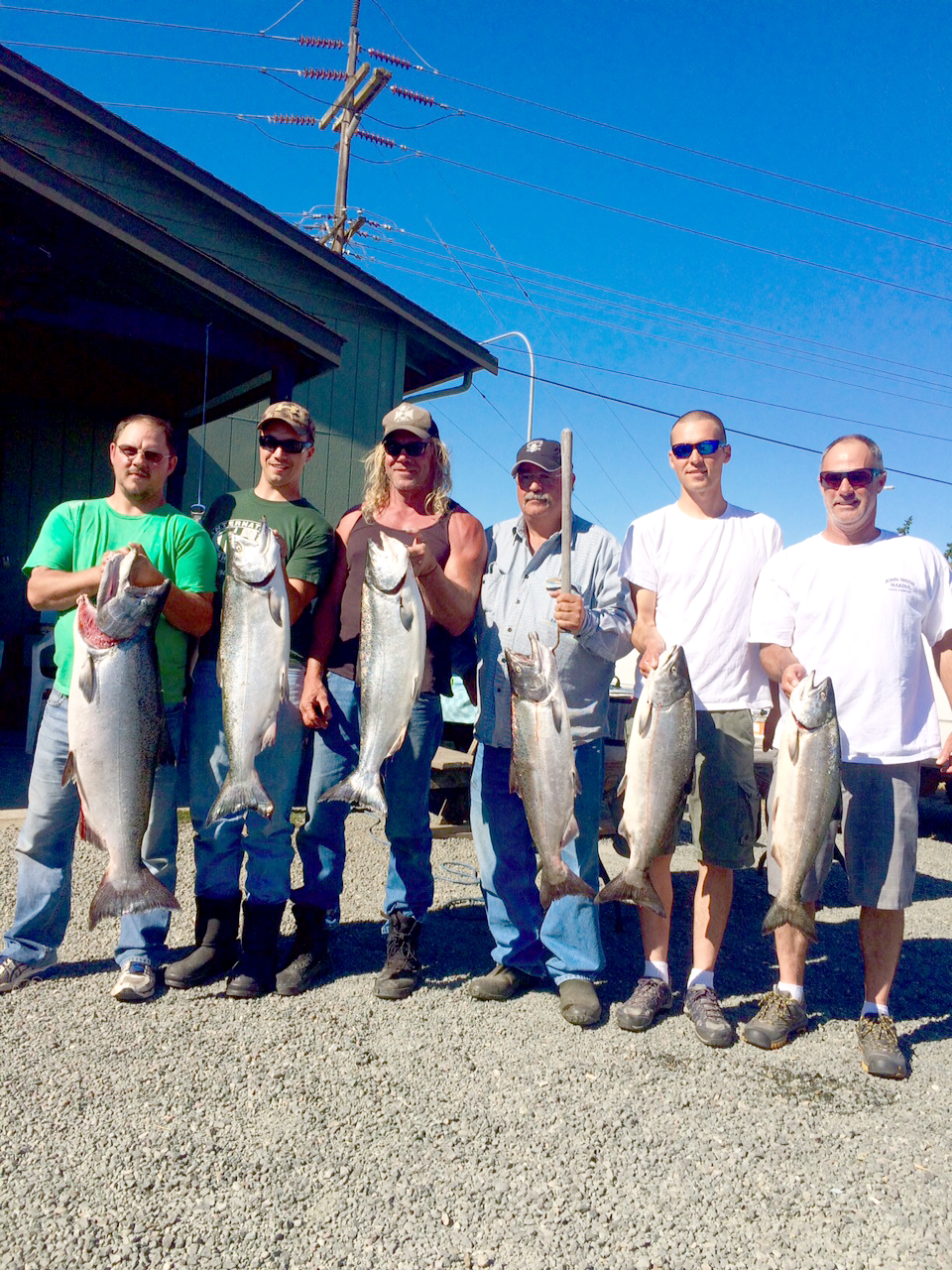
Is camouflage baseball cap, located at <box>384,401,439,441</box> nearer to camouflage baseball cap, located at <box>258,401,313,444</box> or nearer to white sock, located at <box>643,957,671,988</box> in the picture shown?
camouflage baseball cap, located at <box>258,401,313,444</box>

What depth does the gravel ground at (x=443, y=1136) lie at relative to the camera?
7.50 feet

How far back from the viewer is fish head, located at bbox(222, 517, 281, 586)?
3246 millimetres

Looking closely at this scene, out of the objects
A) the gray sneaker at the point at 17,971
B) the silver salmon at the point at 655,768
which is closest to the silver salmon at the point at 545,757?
the silver salmon at the point at 655,768

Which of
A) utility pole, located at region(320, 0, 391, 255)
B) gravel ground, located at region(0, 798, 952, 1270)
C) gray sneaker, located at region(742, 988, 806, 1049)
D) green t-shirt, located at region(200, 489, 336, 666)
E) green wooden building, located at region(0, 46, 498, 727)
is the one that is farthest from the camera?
utility pole, located at region(320, 0, 391, 255)

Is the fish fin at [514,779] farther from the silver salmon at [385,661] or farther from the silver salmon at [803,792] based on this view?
the silver salmon at [803,792]

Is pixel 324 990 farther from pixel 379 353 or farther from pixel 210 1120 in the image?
pixel 379 353

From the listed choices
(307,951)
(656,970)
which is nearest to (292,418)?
(307,951)

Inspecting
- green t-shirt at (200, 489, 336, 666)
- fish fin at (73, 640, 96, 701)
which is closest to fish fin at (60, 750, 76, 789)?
fish fin at (73, 640, 96, 701)

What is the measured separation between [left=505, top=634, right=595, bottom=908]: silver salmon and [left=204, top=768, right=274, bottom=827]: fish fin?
1.00m

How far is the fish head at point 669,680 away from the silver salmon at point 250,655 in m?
1.45

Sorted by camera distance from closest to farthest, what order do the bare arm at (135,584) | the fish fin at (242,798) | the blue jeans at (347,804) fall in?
the bare arm at (135,584), the fish fin at (242,798), the blue jeans at (347,804)

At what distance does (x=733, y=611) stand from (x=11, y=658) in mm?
8895

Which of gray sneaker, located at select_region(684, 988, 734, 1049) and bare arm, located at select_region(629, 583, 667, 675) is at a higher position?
bare arm, located at select_region(629, 583, 667, 675)

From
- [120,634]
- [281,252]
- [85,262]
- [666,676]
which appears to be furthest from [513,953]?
[281,252]
